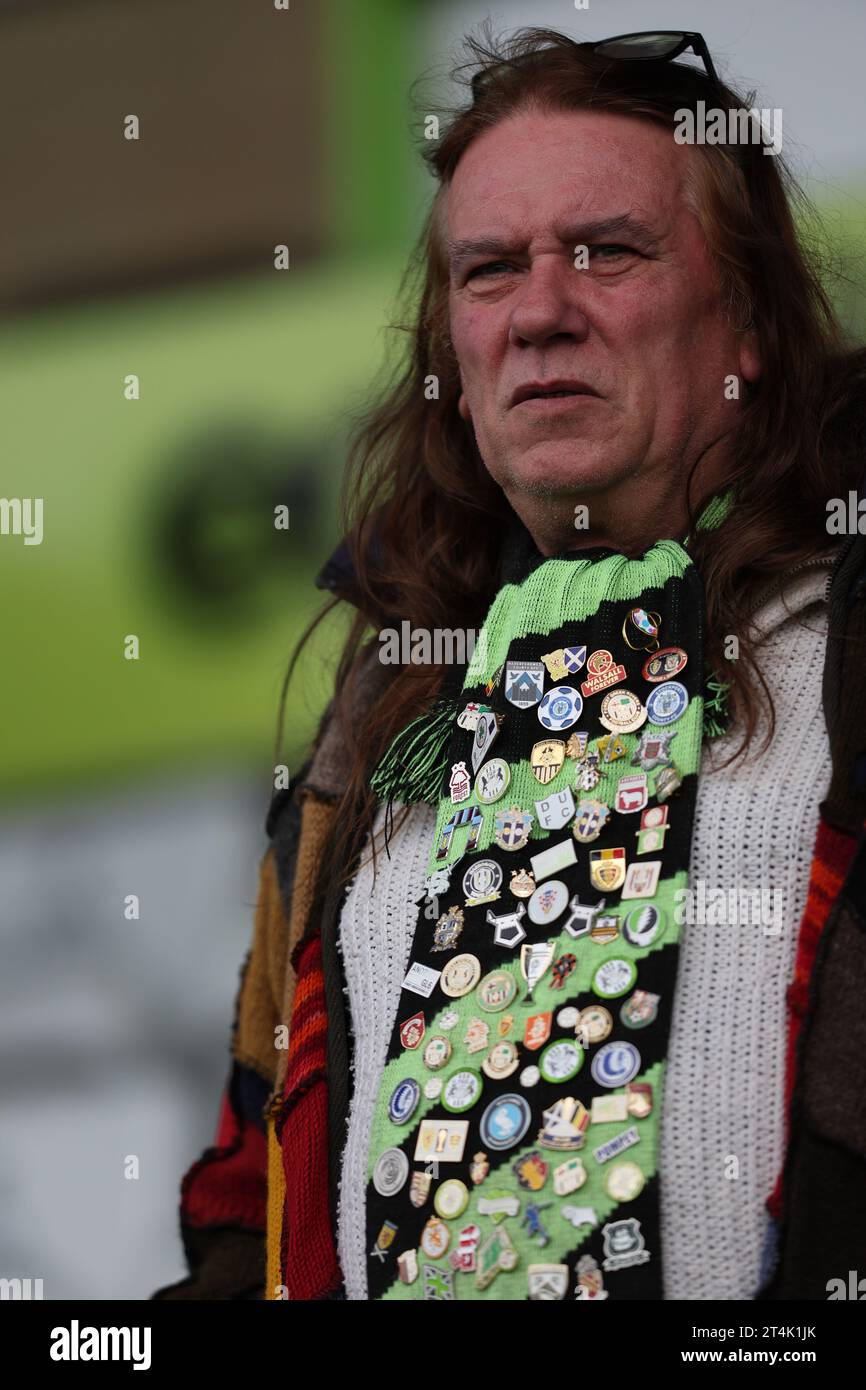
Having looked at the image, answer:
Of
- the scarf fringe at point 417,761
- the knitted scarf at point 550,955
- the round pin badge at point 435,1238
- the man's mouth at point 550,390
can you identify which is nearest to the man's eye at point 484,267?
the man's mouth at point 550,390

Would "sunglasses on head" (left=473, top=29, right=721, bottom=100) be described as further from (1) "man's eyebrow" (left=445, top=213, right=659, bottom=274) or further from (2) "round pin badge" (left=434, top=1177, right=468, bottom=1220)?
(2) "round pin badge" (left=434, top=1177, right=468, bottom=1220)

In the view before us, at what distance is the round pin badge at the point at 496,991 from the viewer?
1241mm

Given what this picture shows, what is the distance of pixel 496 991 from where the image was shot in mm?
1249

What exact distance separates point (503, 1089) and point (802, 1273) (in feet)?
0.82

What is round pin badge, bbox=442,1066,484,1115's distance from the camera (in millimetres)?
1218

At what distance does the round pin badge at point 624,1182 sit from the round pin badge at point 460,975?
7.5 inches

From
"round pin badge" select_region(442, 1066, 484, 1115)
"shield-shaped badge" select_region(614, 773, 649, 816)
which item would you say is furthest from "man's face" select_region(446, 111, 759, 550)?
"round pin badge" select_region(442, 1066, 484, 1115)

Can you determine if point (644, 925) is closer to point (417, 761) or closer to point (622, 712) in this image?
point (622, 712)

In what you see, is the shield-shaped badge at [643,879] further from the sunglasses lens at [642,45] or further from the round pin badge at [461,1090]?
the sunglasses lens at [642,45]

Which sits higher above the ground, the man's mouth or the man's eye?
the man's eye

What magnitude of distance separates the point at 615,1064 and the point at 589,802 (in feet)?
0.71

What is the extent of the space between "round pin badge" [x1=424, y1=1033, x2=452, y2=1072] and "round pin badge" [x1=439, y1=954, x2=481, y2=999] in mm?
37

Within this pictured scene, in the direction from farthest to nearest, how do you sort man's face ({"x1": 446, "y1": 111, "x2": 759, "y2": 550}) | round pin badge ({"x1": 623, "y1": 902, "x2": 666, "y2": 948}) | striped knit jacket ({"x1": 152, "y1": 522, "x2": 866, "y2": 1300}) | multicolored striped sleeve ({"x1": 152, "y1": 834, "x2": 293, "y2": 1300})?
multicolored striped sleeve ({"x1": 152, "y1": 834, "x2": 293, "y2": 1300}) → man's face ({"x1": 446, "y1": 111, "x2": 759, "y2": 550}) → round pin badge ({"x1": 623, "y1": 902, "x2": 666, "y2": 948}) → striped knit jacket ({"x1": 152, "y1": 522, "x2": 866, "y2": 1300})
